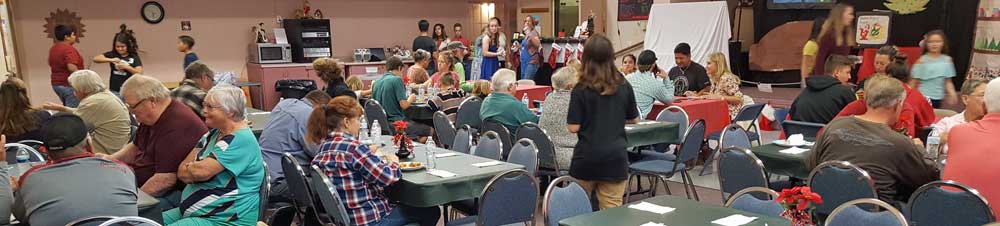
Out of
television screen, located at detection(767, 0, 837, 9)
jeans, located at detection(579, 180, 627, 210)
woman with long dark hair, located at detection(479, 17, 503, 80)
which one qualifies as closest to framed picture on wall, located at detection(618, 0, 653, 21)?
woman with long dark hair, located at detection(479, 17, 503, 80)

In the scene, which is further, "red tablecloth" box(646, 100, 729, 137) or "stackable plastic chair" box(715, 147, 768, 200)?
"red tablecloth" box(646, 100, 729, 137)

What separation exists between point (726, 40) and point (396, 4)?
667 cm

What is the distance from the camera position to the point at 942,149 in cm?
430

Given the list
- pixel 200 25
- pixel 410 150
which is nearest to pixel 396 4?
pixel 200 25

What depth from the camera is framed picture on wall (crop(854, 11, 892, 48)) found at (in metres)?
10.1

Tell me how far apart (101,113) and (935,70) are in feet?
22.8

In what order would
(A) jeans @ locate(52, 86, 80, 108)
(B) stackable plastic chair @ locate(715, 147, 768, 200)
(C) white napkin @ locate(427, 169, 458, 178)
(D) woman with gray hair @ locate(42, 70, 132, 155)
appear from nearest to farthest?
(C) white napkin @ locate(427, 169, 458, 178) → (B) stackable plastic chair @ locate(715, 147, 768, 200) → (D) woman with gray hair @ locate(42, 70, 132, 155) → (A) jeans @ locate(52, 86, 80, 108)

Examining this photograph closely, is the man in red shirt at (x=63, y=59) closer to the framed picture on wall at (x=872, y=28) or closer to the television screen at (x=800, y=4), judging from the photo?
the framed picture on wall at (x=872, y=28)

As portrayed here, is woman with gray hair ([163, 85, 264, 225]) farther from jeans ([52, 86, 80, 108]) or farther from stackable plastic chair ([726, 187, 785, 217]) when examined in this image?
jeans ([52, 86, 80, 108])

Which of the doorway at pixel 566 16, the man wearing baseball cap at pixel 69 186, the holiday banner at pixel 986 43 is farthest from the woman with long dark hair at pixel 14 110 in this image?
the doorway at pixel 566 16

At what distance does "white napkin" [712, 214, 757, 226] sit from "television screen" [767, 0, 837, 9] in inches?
414

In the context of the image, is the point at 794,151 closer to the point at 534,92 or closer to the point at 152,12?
the point at 534,92

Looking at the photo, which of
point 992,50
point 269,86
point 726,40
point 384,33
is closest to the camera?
point 992,50

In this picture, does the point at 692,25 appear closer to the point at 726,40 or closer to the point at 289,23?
the point at 726,40
